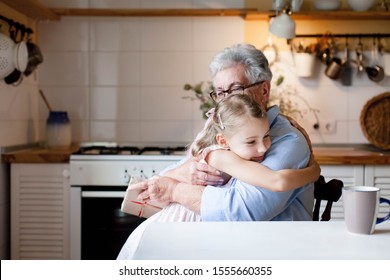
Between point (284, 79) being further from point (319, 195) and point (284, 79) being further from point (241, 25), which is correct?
point (319, 195)

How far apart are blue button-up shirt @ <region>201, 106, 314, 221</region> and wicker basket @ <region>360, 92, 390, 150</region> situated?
141cm

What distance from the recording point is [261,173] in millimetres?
1010

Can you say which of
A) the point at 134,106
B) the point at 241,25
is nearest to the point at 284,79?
the point at 241,25

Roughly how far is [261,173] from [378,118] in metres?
1.62

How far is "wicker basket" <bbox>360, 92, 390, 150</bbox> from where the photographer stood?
2428mm

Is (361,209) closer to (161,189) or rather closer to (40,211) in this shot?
(161,189)

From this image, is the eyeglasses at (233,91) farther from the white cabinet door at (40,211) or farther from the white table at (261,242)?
the white cabinet door at (40,211)

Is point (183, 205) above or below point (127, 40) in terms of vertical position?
below

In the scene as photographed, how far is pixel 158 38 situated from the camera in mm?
2555

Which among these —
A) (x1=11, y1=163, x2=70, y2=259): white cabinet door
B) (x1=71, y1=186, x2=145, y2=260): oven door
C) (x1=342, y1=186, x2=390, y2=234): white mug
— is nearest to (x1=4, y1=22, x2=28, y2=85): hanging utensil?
(x1=11, y1=163, x2=70, y2=259): white cabinet door

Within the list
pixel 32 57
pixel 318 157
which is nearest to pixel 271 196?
pixel 318 157

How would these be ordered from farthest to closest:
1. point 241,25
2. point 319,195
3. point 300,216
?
point 241,25 < point 319,195 < point 300,216

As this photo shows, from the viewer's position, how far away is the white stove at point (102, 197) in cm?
211
